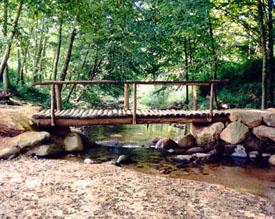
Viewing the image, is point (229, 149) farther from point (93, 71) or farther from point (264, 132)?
point (93, 71)

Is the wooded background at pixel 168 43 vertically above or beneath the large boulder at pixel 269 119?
above

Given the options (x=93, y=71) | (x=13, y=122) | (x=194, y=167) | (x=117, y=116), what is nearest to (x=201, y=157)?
(x=194, y=167)

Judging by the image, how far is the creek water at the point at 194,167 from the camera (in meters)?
7.27

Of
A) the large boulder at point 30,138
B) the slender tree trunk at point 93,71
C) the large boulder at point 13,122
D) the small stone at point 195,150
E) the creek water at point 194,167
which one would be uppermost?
the slender tree trunk at point 93,71

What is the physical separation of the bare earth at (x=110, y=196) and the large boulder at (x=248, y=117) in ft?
12.3

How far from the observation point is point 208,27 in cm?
1483

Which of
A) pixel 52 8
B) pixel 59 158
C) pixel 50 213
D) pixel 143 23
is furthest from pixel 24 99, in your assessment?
pixel 50 213

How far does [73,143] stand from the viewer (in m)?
9.91

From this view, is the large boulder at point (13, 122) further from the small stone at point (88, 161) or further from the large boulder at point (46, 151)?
the small stone at point (88, 161)

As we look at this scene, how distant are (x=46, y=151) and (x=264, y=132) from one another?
19.7 feet

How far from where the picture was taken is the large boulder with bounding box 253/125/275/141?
31.8 feet

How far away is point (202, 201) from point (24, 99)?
1231cm

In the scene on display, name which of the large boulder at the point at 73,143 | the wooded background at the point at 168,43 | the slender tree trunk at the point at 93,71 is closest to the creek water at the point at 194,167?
the large boulder at the point at 73,143

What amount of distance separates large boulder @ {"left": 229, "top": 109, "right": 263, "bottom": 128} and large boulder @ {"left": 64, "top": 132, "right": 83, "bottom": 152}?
451 cm
